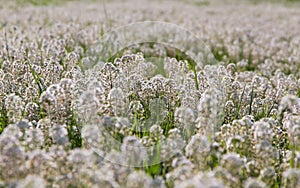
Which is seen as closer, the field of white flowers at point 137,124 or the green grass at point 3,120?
the field of white flowers at point 137,124

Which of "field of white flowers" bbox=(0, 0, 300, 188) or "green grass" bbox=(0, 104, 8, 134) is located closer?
"field of white flowers" bbox=(0, 0, 300, 188)

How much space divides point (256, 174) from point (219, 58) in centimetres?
655

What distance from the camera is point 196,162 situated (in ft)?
12.1

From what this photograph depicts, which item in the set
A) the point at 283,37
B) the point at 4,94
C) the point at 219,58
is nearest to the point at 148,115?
the point at 4,94

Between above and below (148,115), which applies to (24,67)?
above

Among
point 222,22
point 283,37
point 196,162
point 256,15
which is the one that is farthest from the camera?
point 256,15

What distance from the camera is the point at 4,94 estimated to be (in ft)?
16.6

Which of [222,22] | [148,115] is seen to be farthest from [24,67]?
[222,22]

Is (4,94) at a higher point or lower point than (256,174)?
higher

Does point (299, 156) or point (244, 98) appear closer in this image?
point (299, 156)

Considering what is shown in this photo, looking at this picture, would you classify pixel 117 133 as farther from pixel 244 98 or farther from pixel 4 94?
pixel 244 98

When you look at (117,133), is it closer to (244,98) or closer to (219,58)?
(244,98)

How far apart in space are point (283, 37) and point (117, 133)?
9.39 m

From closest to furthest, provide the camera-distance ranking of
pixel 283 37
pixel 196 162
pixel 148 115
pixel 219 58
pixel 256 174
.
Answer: pixel 196 162
pixel 256 174
pixel 148 115
pixel 219 58
pixel 283 37
